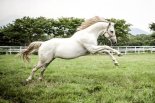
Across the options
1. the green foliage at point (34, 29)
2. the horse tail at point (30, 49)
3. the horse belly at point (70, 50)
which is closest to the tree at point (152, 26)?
the green foliage at point (34, 29)

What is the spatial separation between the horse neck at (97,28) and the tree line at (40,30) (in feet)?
81.0

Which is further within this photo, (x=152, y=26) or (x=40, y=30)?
(x=152, y=26)

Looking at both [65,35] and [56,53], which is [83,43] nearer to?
[56,53]

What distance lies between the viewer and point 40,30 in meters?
37.3

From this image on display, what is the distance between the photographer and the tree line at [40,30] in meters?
36.0

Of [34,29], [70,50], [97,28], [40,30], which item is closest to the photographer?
[70,50]

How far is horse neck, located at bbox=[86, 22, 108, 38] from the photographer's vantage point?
8727 mm

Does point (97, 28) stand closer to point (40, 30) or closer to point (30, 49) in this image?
point (30, 49)

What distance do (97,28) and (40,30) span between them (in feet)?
95.7

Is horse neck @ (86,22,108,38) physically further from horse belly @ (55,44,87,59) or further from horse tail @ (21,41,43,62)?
horse tail @ (21,41,43,62)

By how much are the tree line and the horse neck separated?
24.7 m

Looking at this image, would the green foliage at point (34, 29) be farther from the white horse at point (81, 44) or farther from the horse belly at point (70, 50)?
the horse belly at point (70, 50)

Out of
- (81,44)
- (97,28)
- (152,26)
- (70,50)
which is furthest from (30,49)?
(152,26)

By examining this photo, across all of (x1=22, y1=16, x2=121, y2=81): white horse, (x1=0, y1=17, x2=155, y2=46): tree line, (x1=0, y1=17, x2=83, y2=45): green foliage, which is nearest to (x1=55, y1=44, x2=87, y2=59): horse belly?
(x1=22, y1=16, x2=121, y2=81): white horse
